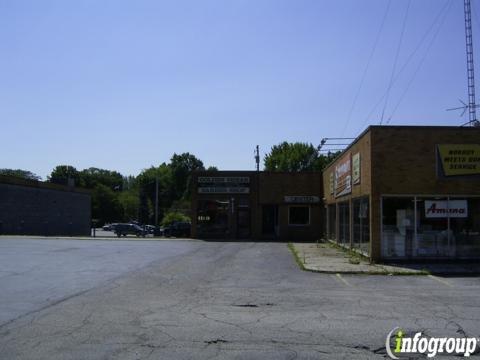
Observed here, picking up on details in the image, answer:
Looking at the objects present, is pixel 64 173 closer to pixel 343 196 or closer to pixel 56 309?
pixel 343 196

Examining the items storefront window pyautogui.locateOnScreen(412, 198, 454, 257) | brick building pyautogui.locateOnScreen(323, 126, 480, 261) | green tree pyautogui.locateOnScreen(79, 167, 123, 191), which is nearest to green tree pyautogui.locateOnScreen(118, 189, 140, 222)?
green tree pyautogui.locateOnScreen(79, 167, 123, 191)

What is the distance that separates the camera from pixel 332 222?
116 feet

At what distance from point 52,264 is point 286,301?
34.7 ft

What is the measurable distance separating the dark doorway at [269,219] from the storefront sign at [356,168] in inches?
666

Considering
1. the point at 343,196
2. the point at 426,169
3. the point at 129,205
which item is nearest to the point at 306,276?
the point at 426,169

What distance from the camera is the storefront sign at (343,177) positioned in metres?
26.6

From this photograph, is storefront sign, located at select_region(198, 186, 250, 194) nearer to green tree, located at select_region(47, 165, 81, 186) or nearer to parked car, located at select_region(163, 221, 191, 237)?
parked car, located at select_region(163, 221, 191, 237)

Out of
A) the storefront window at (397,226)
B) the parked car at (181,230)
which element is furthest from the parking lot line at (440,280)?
the parked car at (181,230)

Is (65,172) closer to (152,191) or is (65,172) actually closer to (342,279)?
(152,191)

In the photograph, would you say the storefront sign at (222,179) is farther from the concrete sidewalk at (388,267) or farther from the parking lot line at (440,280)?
the parking lot line at (440,280)

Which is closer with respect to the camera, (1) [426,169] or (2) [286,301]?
(2) [286,301]

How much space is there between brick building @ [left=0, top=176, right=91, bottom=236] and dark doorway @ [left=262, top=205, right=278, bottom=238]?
23919mm

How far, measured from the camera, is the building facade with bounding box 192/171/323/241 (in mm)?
41375

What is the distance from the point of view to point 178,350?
25.0 feet
